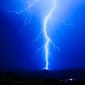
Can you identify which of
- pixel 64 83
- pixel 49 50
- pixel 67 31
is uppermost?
pixel 67 31

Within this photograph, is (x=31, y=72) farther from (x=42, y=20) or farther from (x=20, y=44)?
(x=42, y=20)

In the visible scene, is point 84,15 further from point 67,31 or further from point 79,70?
point 79,70

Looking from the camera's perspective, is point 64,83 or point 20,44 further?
point 20,44

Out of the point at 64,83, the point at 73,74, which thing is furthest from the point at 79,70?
the point at 64,83

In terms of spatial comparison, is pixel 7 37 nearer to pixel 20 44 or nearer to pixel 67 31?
pixel 20 44

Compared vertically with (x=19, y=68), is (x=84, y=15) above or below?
above

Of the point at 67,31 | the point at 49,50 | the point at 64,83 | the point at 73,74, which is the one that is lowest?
the point at 64,83

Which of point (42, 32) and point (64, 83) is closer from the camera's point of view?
point (64, 83)

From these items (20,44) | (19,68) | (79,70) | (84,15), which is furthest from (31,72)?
(84,15)
